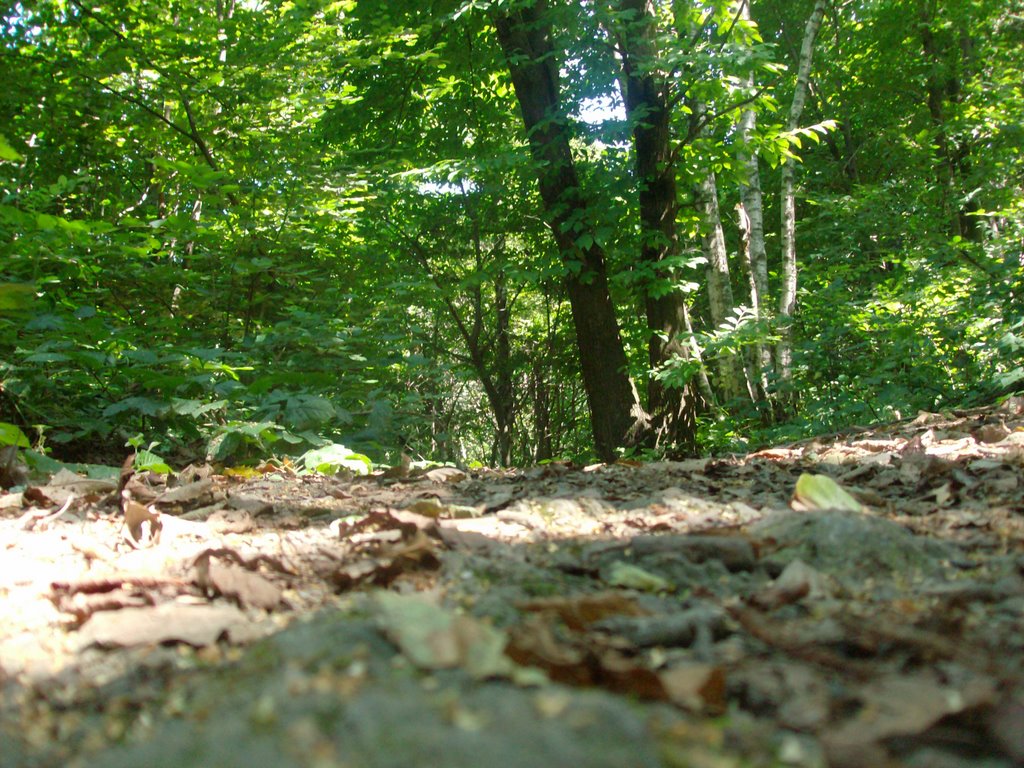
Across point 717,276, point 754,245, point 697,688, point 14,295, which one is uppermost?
point 754,245

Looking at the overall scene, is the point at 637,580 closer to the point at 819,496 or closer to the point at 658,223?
the point at 819,496

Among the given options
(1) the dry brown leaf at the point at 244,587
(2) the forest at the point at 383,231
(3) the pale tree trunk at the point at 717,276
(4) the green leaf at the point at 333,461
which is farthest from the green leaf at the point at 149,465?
(3) the pale tree trunk at the point at 717,276

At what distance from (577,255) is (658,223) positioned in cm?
69

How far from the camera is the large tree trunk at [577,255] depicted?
6230 mm

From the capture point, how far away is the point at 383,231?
8.93m

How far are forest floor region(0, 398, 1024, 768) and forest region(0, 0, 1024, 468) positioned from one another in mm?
1894

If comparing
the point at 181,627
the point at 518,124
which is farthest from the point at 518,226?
the point at 181,627

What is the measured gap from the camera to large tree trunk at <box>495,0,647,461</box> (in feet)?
20.4

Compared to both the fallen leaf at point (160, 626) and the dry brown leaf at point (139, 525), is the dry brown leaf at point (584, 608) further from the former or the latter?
the dry brown leaf at point (139, 525)

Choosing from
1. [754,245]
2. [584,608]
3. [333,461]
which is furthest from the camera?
[754,245]

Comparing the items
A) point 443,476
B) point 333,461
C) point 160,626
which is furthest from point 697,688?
point 333,461

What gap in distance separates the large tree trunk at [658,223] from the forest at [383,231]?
2 cm

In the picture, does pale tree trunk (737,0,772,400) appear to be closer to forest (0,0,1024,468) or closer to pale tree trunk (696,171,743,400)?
forest (0,0,1024,468)

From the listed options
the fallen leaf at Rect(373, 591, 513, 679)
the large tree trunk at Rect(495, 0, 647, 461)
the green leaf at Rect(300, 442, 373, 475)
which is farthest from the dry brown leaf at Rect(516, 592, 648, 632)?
the large tree trunk at Rect(495, 0, 647, 461)
